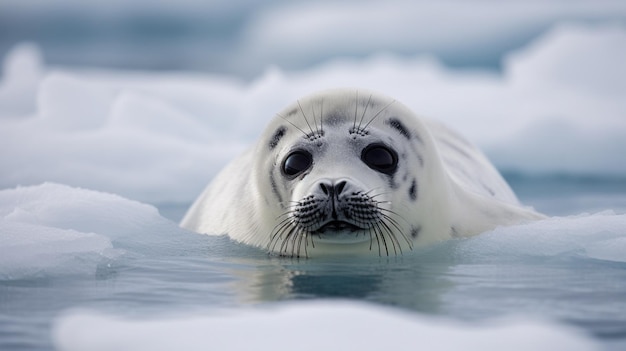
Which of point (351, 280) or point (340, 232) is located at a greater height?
point (340, 232)

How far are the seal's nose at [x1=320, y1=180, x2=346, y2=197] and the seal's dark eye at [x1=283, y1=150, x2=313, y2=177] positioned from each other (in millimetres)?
380

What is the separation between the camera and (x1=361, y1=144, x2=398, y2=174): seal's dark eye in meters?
4.05

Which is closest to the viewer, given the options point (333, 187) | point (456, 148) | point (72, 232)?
point (333, 187)

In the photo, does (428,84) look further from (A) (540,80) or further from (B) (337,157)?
(B) (337,157)

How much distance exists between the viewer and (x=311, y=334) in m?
2.42

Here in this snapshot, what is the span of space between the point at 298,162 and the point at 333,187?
45 cm

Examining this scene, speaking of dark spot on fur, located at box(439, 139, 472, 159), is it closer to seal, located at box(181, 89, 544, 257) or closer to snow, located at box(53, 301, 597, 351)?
seal, located at box(181, 89, 544, 257)

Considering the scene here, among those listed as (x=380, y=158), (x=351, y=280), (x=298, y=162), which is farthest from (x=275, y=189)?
(x=351, y=280)

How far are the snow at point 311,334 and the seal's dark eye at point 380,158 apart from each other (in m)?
1.42

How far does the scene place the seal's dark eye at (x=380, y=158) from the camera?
4.05 m

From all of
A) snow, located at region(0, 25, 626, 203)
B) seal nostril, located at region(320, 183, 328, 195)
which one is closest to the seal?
seal nostril, located at region(320, 183, 328, 195)

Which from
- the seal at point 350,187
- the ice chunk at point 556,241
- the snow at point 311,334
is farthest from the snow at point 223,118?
the snow at point 311,334

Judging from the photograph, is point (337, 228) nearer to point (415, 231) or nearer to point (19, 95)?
point (415, 231)

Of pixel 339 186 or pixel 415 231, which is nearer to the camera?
pixel 339 186
